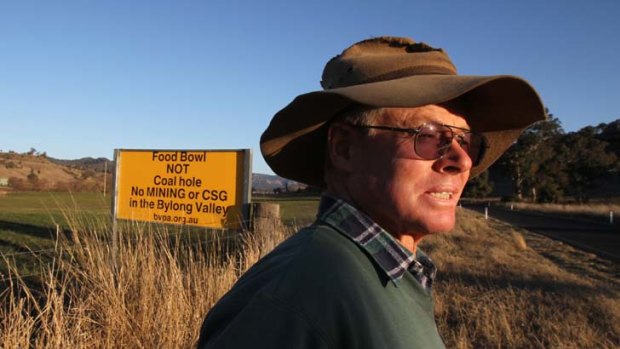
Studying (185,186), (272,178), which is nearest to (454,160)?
(185,186)

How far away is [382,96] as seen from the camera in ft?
4.95

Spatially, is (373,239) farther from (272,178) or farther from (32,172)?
(32,172)

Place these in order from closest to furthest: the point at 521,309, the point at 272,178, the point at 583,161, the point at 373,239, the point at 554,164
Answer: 1. the point at 373,239
2. the point at 521,309
3. the point at 583,161
4. the point at 554,164
5. the point at 272,178

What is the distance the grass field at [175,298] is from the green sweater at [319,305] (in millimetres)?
2403

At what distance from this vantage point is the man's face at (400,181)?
5.11ft

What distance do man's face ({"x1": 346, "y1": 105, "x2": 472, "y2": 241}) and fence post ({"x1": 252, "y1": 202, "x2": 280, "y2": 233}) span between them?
16.9ft

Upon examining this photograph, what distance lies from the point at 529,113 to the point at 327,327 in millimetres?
1473

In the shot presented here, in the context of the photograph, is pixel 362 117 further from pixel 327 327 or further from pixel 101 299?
pixel 101 299

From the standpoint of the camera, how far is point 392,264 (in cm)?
137

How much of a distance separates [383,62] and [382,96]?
189 millimetres

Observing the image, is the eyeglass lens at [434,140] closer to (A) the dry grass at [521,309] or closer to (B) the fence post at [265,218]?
(A) the dry grass at [521,309]

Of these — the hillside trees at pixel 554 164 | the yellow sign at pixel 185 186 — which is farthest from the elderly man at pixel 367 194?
the hillside trees at pixel 554 164

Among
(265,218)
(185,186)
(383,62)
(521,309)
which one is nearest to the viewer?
(383,62)

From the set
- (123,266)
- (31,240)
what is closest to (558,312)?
(123,266)
